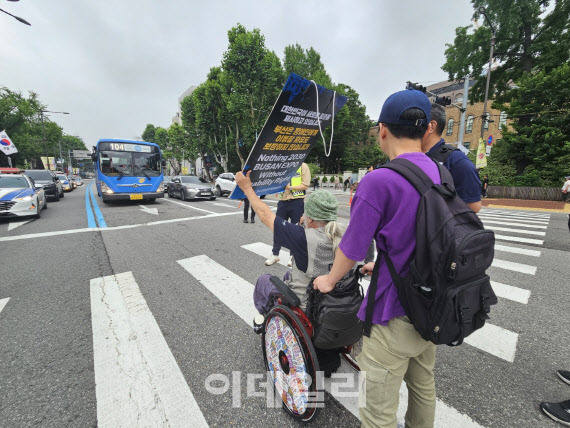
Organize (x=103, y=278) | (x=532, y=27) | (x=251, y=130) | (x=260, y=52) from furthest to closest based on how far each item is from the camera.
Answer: (x=251, y=130) → (x=260, y=52) → (x=532, y=27) → (x=103, y=278)

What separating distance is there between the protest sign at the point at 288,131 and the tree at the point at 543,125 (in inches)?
861

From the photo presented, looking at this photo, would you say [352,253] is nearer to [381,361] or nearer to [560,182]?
[381,361]

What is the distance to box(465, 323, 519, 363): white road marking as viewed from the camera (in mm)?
2461

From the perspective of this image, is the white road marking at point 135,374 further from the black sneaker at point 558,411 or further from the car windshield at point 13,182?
the car windshield at point 13,182

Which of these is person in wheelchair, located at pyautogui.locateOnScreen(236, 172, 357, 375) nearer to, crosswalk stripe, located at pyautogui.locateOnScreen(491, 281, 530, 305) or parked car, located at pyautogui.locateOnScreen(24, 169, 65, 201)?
crosswalk stripe, located at pyautogui.locateOnScreen(491, 281, 530, 305)

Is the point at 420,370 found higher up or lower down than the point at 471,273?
lower down

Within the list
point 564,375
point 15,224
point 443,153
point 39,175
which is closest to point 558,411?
point 564,375

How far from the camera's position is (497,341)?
2.64 meters

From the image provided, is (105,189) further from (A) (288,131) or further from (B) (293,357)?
(B) (293,357)

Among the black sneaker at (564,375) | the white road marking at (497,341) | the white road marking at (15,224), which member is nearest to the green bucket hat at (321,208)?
the white road marking at (497,341)

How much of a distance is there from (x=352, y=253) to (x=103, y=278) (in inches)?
174

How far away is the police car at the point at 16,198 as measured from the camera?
7984 mm

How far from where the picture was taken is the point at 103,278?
408 centimetres

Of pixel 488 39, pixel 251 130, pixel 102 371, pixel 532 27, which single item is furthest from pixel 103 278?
pixel 532 27
